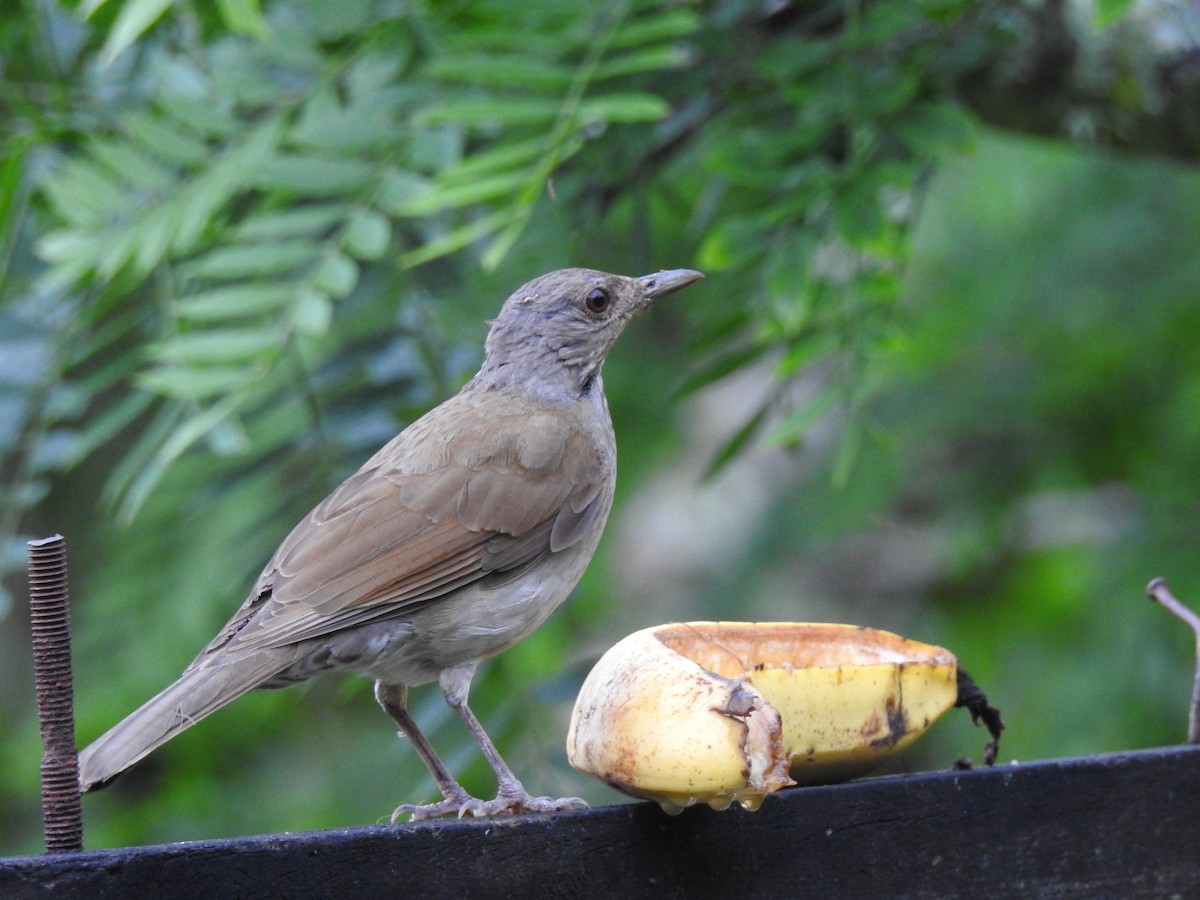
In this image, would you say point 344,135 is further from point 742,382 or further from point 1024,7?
point 742,382

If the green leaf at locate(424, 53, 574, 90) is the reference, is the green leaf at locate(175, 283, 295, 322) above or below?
below

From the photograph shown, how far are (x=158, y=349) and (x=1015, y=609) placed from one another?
14.9 ft

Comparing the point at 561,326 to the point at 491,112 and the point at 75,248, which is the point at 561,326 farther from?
the point at 75,248

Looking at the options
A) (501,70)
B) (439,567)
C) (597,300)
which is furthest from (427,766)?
(501,70)

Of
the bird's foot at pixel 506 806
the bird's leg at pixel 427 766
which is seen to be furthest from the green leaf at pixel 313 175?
the bird's foot at pixel 506 806

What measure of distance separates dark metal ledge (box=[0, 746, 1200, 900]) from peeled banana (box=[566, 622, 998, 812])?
0.10 meters

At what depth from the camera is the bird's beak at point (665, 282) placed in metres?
3.47

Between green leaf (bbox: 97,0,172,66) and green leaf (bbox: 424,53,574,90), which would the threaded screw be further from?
green leaf (bbox: 424,53,574,90)

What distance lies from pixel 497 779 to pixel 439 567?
1.57ft

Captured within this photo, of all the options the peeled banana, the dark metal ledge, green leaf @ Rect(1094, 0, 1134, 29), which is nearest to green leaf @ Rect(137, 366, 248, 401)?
the peeled banana

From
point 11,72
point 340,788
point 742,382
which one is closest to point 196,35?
point 11,72

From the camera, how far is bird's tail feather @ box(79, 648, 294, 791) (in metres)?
2.32

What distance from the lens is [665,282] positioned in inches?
142

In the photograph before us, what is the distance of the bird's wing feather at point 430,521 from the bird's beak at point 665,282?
0.40 m
